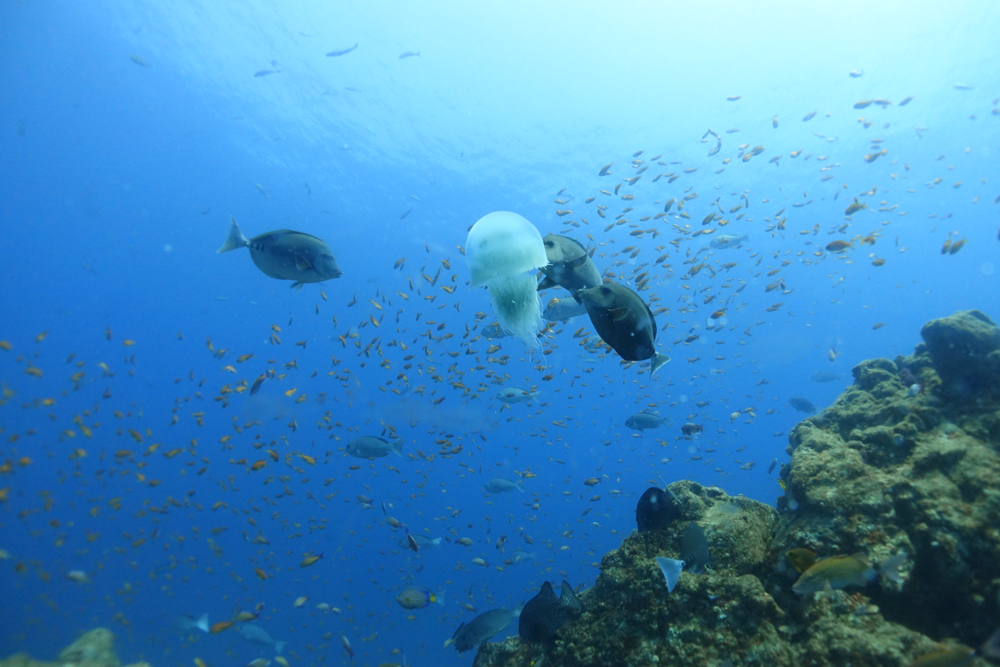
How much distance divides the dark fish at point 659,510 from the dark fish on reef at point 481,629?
3948mm

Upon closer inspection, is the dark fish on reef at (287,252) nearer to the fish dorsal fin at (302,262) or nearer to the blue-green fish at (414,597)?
the fish dorsal fin at (302,262)

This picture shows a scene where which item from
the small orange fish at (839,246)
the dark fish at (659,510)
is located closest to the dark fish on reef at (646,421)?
the small orange fish at (839,246)

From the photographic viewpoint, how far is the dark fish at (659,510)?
4121 millimetres

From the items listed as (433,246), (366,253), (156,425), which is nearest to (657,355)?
(433,246)

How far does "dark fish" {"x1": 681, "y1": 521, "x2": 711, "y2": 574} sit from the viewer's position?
11.7ft

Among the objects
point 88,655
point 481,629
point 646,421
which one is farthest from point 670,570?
point 88,655

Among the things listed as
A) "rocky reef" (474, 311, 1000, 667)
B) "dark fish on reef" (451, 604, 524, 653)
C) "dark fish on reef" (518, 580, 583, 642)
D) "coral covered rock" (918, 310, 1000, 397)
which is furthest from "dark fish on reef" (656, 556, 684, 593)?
"dark fish on reef" (451, 604, 524, 653)

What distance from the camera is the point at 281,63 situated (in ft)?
77.9

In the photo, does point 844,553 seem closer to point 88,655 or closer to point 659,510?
point 659,510

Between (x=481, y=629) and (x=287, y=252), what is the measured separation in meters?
6.70

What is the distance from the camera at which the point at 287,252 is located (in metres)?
3.96

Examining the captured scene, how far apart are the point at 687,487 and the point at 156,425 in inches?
2793

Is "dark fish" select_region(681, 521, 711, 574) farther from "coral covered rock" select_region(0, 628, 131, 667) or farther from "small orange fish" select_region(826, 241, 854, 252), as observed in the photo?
"coral covered rock" select_region(0, 628, 131, 667)

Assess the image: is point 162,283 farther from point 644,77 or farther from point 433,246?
point 644,77
